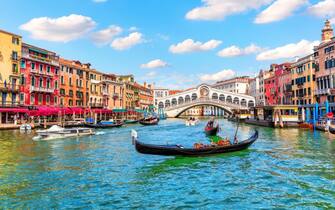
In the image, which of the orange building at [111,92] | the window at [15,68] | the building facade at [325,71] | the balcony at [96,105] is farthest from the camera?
the orange building at [111,92]

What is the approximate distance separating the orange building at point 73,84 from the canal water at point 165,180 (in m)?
22.8

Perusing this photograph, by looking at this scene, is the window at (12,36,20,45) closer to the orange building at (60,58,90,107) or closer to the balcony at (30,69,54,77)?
the balcony at (30,69,54,77)

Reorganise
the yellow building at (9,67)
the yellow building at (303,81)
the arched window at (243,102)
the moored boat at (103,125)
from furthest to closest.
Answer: the arched window at (243,102) → the yellow building at (303,81) → the moored boat at (103,125) → the yellow building at (9,67)

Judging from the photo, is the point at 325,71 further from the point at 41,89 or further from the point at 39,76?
the point at 39,76

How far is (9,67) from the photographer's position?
91.5 feet

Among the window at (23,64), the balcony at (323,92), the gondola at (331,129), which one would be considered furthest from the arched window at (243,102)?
the window at (23,64)

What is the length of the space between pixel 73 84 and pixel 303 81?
27449 mm

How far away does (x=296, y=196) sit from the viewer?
7551 millimetres

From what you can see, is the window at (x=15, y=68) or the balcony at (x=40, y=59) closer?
the window at (x=15, y=68)

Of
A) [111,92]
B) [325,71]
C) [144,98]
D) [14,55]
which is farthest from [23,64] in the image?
[144,98]

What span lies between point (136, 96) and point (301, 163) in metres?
48.6

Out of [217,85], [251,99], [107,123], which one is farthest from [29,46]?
[217,85]

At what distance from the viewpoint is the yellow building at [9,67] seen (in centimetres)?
2722

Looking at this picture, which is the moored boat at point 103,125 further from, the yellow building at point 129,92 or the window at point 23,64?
the yellow building at point 129,92
